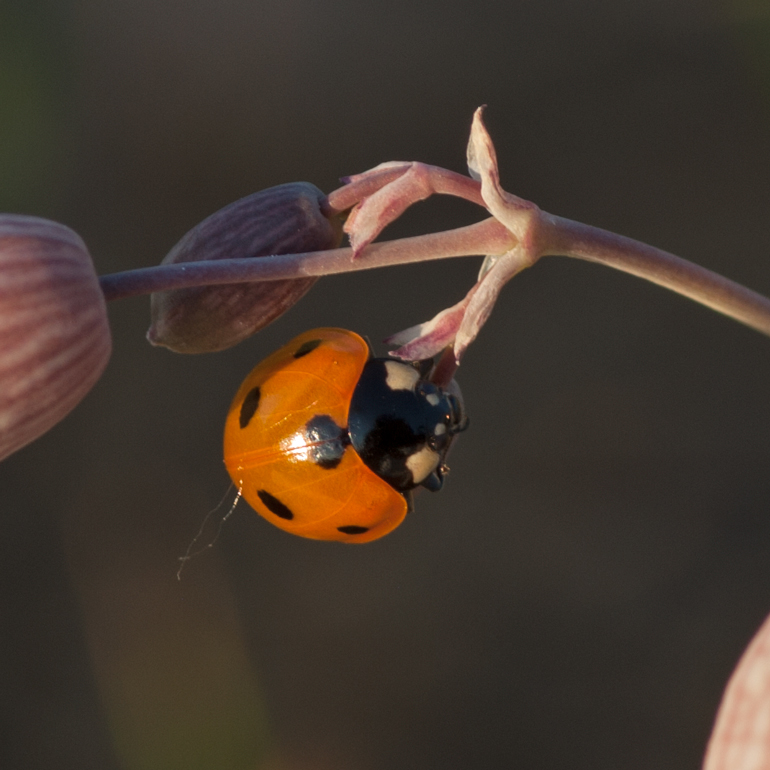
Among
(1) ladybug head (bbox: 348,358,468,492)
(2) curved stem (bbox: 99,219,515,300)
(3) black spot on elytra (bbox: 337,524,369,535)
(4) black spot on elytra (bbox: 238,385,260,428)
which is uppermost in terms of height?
(2) curved stem (bbox: 99,219,515,300)

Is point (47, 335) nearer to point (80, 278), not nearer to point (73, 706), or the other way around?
point (80, 278)

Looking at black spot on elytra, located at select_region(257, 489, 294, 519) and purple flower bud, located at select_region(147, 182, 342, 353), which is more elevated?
purple flower bud, located at select_region(147, 182, 342, 353)

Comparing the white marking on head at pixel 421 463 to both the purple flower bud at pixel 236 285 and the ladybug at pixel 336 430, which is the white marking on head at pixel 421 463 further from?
the purple flower bud at pixel 236 285

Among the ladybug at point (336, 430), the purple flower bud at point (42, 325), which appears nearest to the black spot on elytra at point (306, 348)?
the ladybug at point (336, 430)

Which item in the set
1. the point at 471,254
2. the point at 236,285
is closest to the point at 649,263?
the point at 471,254

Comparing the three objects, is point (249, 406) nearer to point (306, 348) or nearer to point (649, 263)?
point (306, 348)

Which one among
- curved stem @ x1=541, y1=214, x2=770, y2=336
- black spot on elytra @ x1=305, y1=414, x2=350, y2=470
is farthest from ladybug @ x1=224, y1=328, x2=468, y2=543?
curved stem @ x1=541, y1=214, x2=770, y2=336

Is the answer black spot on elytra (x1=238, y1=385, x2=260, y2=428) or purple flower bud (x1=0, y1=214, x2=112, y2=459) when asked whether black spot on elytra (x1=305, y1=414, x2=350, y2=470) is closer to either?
black spot on elytra (x1=238, y1=385, x2=260, y2=428)
